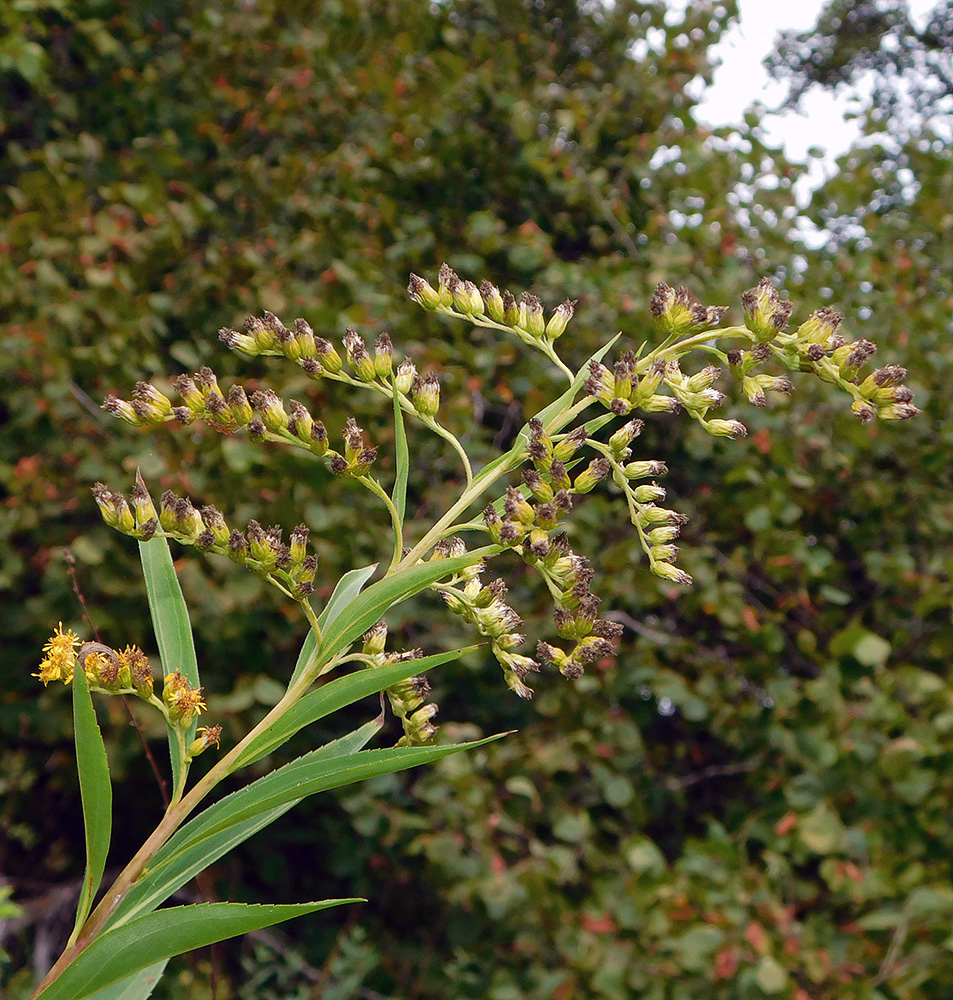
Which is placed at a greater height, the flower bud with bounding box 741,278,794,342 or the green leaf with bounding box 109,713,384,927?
the flower bud with bounding box 741,278,794,342

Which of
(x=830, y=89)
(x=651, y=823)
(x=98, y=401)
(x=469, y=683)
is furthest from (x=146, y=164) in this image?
(x=830, y=89)

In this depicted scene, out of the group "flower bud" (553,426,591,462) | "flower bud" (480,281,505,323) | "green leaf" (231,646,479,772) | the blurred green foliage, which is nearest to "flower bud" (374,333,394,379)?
"flower bud" (480,281,505,323)

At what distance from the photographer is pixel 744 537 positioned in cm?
284

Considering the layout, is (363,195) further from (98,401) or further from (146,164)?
(98,401)

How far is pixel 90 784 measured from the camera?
73 cm

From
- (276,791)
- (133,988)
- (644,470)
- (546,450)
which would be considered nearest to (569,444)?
(546,450)

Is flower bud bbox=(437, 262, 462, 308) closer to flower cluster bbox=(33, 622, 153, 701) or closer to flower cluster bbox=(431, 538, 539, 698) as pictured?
flower cluster bbox=(431, 538, 539, 698)

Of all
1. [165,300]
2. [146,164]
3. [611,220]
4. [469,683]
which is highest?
[611,220]

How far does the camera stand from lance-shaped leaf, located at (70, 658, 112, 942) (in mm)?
719

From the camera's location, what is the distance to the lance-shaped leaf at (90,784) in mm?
719

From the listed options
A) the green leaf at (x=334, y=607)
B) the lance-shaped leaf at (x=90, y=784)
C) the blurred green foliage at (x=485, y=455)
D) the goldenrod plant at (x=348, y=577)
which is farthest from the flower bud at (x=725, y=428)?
the blurred green foliage at (x=485, y=455)

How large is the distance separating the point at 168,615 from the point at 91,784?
0.18 m

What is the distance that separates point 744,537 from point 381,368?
213cm

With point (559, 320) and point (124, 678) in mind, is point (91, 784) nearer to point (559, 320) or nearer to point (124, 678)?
point (124, 678)
